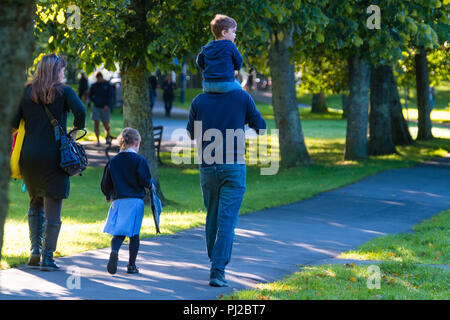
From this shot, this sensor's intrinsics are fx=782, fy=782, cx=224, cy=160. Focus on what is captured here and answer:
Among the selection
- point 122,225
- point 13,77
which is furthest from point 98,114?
point 13,77

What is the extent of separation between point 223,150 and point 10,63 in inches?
118

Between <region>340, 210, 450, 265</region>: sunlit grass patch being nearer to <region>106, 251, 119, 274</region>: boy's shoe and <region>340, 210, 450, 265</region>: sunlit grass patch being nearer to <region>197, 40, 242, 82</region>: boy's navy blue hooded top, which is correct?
<region>106, 251, 119, 274</region>: boy's shoe

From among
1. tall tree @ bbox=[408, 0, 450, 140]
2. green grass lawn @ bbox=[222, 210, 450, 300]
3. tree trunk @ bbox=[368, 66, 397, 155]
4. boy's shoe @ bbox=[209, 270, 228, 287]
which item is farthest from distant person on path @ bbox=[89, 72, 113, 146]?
boy's shoe @ bbox=[209, 270, 228, 287]

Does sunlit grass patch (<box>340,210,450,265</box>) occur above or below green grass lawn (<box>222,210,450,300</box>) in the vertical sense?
below

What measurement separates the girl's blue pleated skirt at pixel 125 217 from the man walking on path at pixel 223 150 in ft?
2.57

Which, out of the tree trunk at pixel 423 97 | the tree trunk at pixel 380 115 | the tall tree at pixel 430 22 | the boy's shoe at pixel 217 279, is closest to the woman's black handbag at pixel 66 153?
the boy's shoe at pixel 217 279

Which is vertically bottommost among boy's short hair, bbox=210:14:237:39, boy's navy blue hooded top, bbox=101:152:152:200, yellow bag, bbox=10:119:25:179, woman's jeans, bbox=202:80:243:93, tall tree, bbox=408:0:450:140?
boy's navy blue hooded top, bbox=101:152:152:200

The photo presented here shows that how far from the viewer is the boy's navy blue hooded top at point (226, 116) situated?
625 cm

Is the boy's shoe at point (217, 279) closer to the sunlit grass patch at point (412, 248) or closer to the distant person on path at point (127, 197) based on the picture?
the distant person on path at point (127, 197)

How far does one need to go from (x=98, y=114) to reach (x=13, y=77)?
58.7 ft

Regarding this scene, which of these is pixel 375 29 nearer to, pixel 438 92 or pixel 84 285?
pixel 84 285

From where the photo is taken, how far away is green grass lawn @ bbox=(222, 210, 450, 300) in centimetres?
604

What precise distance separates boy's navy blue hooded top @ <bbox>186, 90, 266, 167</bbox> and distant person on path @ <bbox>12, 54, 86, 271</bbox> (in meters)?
1.28

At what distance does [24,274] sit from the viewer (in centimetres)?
668
